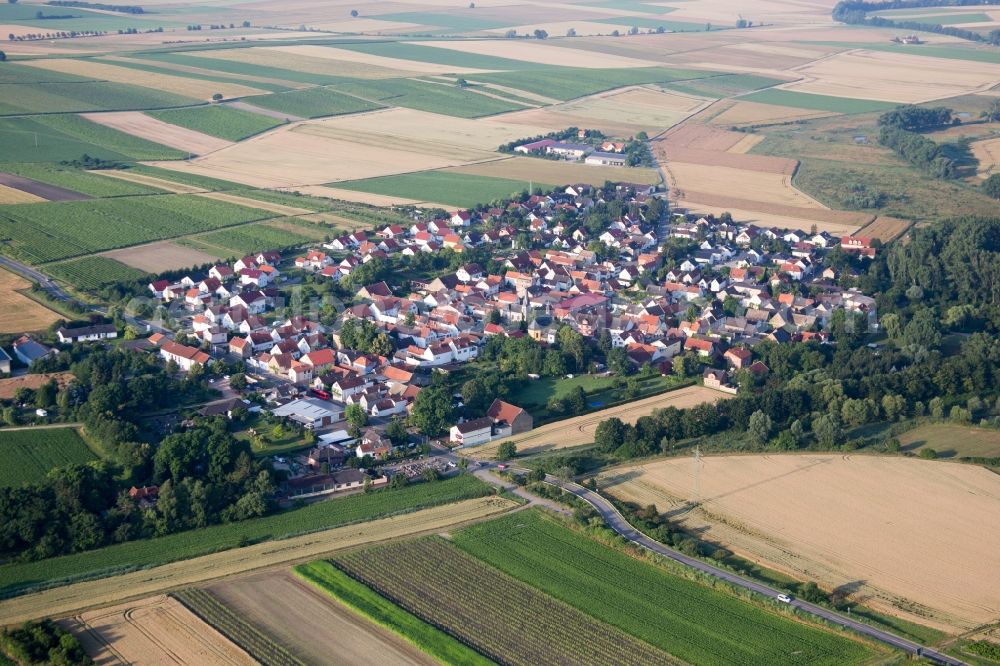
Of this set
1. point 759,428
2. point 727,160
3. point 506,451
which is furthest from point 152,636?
point 727,160

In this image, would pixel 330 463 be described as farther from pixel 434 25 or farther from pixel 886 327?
pixel 434 25

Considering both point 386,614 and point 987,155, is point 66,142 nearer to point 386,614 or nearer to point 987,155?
point 386,614

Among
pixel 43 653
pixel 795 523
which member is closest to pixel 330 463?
pixel 43 653

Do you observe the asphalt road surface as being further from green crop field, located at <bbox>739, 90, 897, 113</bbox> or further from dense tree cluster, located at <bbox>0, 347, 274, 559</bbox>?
green crop field, located at <bbox>739, 90, 897, 113</bbox>

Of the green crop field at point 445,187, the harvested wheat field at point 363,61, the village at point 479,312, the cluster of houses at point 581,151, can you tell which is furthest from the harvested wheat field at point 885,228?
the harvested wheat field at point 363,61

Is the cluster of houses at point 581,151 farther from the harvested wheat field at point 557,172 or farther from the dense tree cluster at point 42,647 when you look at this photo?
the dense tree cluster at point 42,647

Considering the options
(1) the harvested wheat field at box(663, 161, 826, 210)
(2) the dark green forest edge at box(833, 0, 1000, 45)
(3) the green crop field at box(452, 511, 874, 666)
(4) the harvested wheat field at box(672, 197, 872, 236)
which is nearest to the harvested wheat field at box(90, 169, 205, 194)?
(4) the harvested wheat field at box(672, 197, 872, 236)
